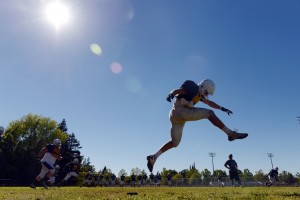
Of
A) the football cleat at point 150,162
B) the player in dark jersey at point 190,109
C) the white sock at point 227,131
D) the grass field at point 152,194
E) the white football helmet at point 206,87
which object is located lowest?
the grass field at point 152,194

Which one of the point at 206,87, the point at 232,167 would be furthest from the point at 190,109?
the point at 232,167

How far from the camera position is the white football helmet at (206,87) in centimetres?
730

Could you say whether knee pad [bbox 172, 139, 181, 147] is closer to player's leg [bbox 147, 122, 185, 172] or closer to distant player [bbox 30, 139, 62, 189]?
player's leg [bbox 147, 122, 185, 172]

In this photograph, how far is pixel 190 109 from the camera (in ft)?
23.7

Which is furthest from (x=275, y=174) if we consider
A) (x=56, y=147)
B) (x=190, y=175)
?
(x=190, y=175)

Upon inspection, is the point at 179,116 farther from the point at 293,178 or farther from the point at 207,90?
the point at 293,178

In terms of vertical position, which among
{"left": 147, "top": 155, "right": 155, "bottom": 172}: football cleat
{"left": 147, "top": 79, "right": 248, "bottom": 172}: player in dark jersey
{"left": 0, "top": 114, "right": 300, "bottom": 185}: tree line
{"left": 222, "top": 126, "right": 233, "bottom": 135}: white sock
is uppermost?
{"left": 0, "top": 114, "right": 300, "bottom": 185}: tree line

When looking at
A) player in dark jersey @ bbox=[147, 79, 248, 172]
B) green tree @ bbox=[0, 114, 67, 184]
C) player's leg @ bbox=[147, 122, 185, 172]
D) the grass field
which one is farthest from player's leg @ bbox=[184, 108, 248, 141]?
green tree @ bbox=[0, 114, 67, 184]

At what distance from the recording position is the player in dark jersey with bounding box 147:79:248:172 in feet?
23.2

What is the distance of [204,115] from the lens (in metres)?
7.14

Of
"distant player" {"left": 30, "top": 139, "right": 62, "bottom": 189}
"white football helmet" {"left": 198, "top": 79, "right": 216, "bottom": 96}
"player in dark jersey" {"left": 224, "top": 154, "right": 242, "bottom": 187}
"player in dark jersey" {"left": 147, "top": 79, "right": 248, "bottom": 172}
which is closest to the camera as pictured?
"player in dark jersey" {"left": 147, "top": 79, "right": 248, "bottom": 172}

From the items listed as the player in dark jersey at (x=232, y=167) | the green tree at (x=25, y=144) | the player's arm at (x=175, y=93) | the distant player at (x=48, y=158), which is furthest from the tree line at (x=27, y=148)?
the player's arm at (x=175, y=93)

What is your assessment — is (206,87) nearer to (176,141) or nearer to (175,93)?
(175,93)

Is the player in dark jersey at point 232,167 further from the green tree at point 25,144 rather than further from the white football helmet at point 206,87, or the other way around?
the green tree at point 25,144
